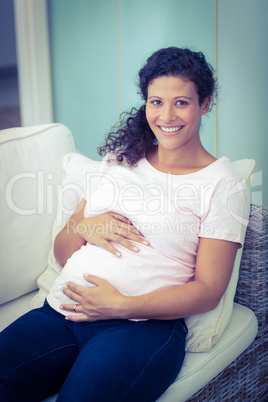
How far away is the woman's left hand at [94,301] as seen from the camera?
109 cm

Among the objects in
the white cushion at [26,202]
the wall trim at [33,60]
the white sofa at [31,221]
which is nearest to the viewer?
the white sofa at [31,221]

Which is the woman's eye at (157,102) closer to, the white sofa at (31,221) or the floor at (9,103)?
the white sofa at (31,221)

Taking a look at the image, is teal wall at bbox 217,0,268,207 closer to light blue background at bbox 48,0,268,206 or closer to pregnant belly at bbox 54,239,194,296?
light blue background at bbox 48,0,268,206

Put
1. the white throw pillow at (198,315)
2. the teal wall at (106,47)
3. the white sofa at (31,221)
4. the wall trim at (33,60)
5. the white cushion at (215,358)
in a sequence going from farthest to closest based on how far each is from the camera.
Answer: the wall trim at (33,60), the teal wall at (106,47), the white sofa at (31,221), the white throw pillow at (198,315), the white cushion at (215,358)

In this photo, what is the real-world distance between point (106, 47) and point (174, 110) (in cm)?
142

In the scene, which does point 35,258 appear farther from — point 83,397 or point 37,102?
point 37,102

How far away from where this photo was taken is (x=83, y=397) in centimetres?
91

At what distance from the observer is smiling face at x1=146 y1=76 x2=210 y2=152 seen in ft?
4.08

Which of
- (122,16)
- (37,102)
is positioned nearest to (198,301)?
(122,16)

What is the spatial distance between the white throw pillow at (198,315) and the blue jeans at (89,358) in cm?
5

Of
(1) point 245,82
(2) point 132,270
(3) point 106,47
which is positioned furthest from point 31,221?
(3) point 106,47

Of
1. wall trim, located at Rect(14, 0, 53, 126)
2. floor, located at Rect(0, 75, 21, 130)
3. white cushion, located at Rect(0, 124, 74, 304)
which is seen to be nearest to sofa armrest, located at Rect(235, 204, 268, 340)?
white cushion, located at Rect(0, 124, 74, 304)

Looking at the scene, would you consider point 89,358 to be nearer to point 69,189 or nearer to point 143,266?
point 143,266

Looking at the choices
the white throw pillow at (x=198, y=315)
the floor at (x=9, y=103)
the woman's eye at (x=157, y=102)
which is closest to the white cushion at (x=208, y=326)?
the white throw pillow at (x=198, y=315)
